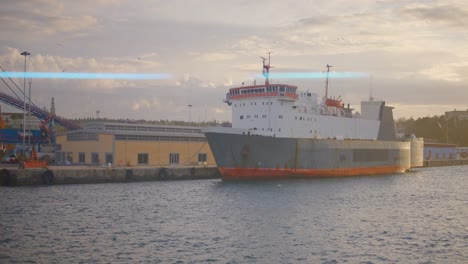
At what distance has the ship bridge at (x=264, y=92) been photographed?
4572 cm

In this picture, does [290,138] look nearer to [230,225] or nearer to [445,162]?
[230,225]

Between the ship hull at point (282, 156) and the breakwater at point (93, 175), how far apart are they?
24.6ft

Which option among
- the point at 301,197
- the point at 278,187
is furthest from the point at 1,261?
the point at 278,187

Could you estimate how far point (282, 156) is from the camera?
44094mm

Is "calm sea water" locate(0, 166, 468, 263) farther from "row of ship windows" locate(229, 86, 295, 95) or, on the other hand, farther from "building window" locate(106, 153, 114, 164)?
"building window" locate(106, 153, 114, 164)

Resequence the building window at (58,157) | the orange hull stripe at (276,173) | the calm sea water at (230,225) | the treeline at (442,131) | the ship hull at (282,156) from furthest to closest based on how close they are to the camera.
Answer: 1. the treeline at (442,131)
2. the building window at (58,157)
3. the orange hull stripe at (276,173)
4. the ship hull at (282,156)
5. the calm sea water at (230,225)

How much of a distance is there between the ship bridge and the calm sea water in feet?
32.1

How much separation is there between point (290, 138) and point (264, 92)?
5.05 meters

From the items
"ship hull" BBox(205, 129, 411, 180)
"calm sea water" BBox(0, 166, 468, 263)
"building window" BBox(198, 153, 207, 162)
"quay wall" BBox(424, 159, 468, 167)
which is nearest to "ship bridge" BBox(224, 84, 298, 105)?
"ship hull" BBox(205, 129, 411, 180)

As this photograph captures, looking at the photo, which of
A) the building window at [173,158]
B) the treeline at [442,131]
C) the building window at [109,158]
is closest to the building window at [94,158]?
the building window at [109,158]

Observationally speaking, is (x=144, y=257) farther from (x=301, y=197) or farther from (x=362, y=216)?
(x=301, y=197)

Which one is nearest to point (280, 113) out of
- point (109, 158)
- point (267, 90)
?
point (267, 90)

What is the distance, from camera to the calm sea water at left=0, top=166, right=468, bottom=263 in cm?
1897

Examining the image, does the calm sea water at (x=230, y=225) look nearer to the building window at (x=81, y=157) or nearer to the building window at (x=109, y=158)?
the building window at (x=109, y=158)
